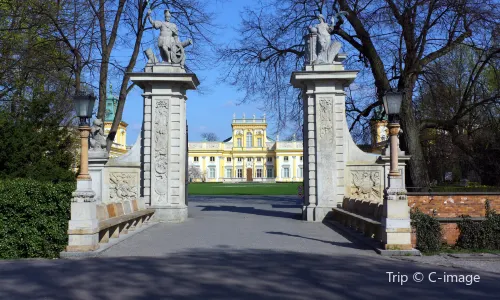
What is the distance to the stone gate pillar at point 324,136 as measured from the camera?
18.0m

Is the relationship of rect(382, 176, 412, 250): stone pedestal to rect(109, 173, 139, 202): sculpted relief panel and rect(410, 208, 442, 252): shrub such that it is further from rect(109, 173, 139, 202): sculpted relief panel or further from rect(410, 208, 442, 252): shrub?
rect(109, 173, 139, 202): sculpted relief panel

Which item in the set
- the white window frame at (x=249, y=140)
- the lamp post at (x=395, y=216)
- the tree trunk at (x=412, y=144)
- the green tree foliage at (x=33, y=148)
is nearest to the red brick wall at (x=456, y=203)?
the lamp post at (x=395, y=216)

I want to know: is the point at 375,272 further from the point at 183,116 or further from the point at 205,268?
the point at 183,116

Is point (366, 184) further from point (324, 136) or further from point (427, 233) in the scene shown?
point (427, 233)

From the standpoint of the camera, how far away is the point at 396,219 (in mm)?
10844

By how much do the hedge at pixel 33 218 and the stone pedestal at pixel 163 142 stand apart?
6934 mm

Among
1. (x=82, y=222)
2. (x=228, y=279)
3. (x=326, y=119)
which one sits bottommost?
(x=228, y=279)

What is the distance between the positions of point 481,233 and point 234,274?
607 cm

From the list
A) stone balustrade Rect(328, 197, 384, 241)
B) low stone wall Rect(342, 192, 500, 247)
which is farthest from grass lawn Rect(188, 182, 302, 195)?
low stone wall Rect(342, 192, 500, 247)

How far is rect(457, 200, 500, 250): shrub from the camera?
11.4 metres

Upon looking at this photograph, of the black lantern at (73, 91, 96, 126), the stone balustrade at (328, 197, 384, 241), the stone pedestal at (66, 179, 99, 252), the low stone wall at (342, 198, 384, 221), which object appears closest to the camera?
the stone pedestal at (66, 179, 99, 252)

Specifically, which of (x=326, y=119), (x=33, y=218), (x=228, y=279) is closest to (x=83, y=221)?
(x=33, y=218)

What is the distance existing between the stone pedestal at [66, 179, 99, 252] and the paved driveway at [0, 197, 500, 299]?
18.2 inches

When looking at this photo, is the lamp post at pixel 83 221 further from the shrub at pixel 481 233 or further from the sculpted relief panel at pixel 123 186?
the shrub at pixel 481 233
